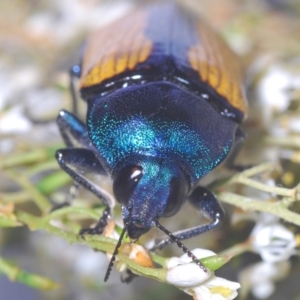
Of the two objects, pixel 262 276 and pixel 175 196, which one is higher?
pixel 175 196

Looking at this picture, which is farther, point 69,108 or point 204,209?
point 69,108

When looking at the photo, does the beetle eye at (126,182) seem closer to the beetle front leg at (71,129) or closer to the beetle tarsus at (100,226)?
the beetle tarsus at (100,226)

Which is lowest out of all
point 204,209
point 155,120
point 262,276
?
point 262,276

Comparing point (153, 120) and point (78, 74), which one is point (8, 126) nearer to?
point (78, 74)

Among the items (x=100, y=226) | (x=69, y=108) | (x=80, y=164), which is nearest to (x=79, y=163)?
(x=80, y=164)

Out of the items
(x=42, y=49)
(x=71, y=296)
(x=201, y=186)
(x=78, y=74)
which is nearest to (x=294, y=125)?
(x=201, y=186)

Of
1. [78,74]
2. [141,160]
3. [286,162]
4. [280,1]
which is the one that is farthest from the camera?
[280,1]

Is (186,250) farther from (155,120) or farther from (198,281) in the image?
(155,120)

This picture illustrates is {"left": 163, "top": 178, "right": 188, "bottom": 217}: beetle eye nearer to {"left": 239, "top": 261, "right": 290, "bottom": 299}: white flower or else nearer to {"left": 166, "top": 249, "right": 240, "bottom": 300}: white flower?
{"left": 166, "top": 249, "right": 240, "bottom": 300}: white flower
